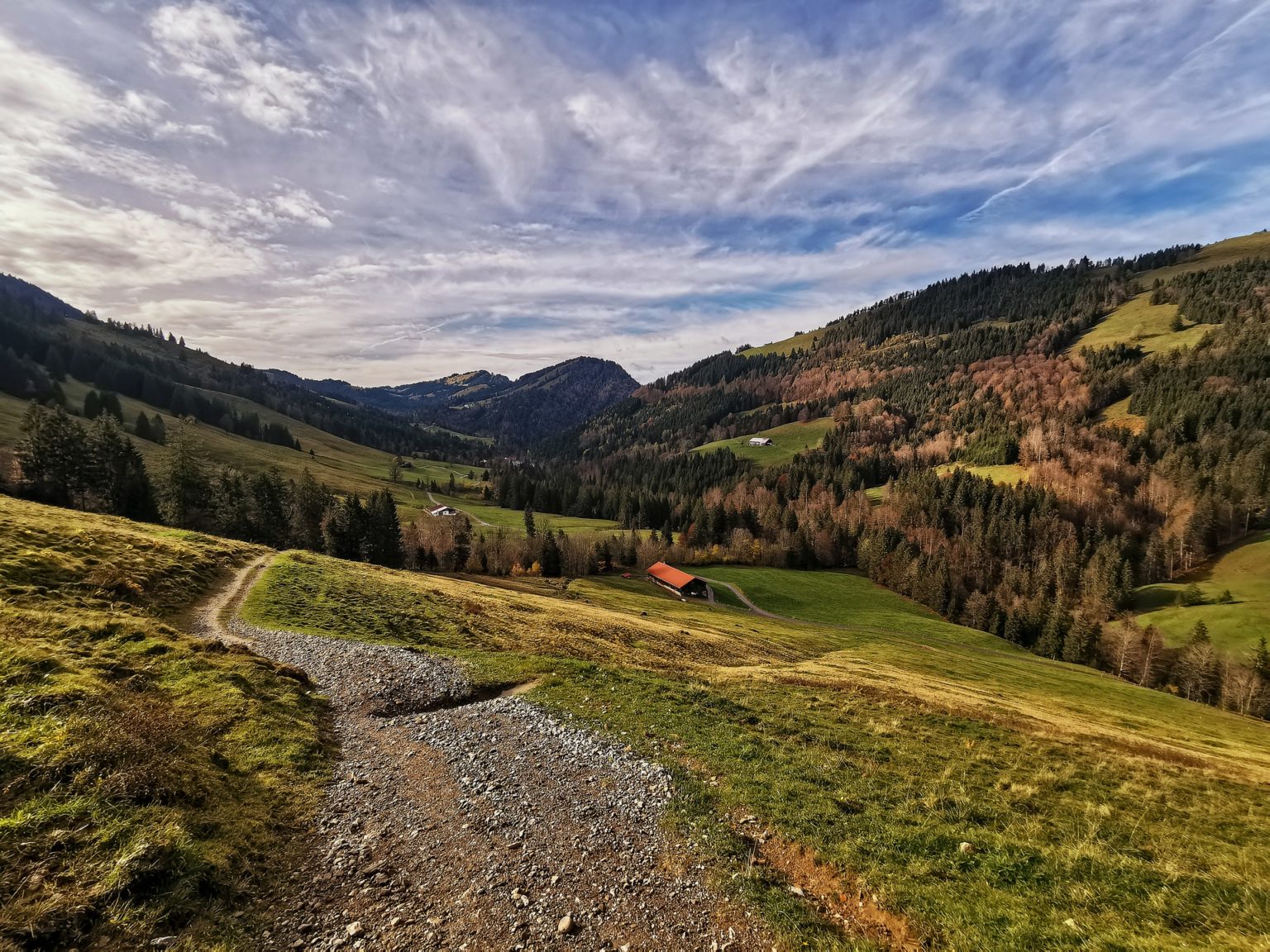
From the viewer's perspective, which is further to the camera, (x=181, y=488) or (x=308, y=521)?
(x=308, y=521)

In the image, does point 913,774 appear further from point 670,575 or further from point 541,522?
point 541,522

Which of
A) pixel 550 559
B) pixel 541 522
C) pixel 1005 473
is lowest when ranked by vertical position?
pixel 550 559

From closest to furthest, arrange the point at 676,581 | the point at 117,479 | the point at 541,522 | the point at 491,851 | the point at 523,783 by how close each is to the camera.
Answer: the point at 491,851 → the point at 523,783 → the point at 117,479 → the point at 676,581 → the point at 541,522

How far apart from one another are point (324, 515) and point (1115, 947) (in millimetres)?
114131

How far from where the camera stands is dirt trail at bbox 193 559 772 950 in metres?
9.60

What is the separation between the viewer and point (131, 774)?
10.9 meters

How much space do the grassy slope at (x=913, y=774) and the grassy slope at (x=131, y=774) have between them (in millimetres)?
10293

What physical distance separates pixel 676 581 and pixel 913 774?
91.6 meters

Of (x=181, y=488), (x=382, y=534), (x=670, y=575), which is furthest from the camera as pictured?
(x=670, y=575)

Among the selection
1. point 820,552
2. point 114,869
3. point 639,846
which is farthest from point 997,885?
point 820,552

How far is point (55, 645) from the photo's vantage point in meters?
17.2

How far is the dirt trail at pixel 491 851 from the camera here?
31.5 ft

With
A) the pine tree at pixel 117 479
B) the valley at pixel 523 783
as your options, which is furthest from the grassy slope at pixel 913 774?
the pine tree at pixel 117 479

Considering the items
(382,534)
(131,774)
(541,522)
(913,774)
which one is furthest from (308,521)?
(913,774)
